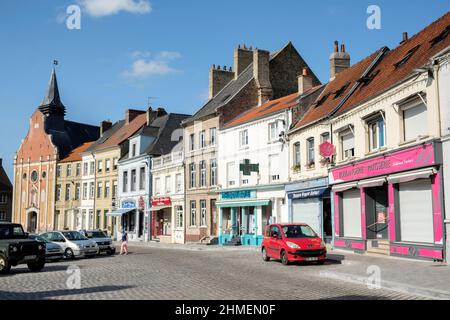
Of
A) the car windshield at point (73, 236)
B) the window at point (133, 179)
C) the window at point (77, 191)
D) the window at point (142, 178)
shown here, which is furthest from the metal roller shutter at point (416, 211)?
the window at point (77, 191)

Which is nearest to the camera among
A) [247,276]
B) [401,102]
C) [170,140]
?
[247,276]

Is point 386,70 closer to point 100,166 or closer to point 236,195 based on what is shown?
point 236,195

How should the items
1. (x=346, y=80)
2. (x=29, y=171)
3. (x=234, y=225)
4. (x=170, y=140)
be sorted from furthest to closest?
(x=29, y=171) < (x=170, y=140) < (x=234, y=225) < (x=346, y=80)

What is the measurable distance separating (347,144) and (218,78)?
21914 mm

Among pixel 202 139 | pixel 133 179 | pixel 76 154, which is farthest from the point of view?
pixel 76 154

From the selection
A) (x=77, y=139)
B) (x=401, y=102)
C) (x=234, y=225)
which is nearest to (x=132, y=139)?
(x=234, y=225)

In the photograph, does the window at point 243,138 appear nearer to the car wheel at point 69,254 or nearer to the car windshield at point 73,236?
the car windshield at point 73,236

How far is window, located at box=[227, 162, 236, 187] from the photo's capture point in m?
35.4

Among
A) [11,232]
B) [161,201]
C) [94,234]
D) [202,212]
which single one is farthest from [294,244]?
[161,201]

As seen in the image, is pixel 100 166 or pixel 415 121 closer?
pixel 415 121

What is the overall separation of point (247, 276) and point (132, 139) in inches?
1381

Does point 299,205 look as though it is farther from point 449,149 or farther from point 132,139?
point 132,139

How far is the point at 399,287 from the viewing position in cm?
1214

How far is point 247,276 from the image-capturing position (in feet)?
50.3
